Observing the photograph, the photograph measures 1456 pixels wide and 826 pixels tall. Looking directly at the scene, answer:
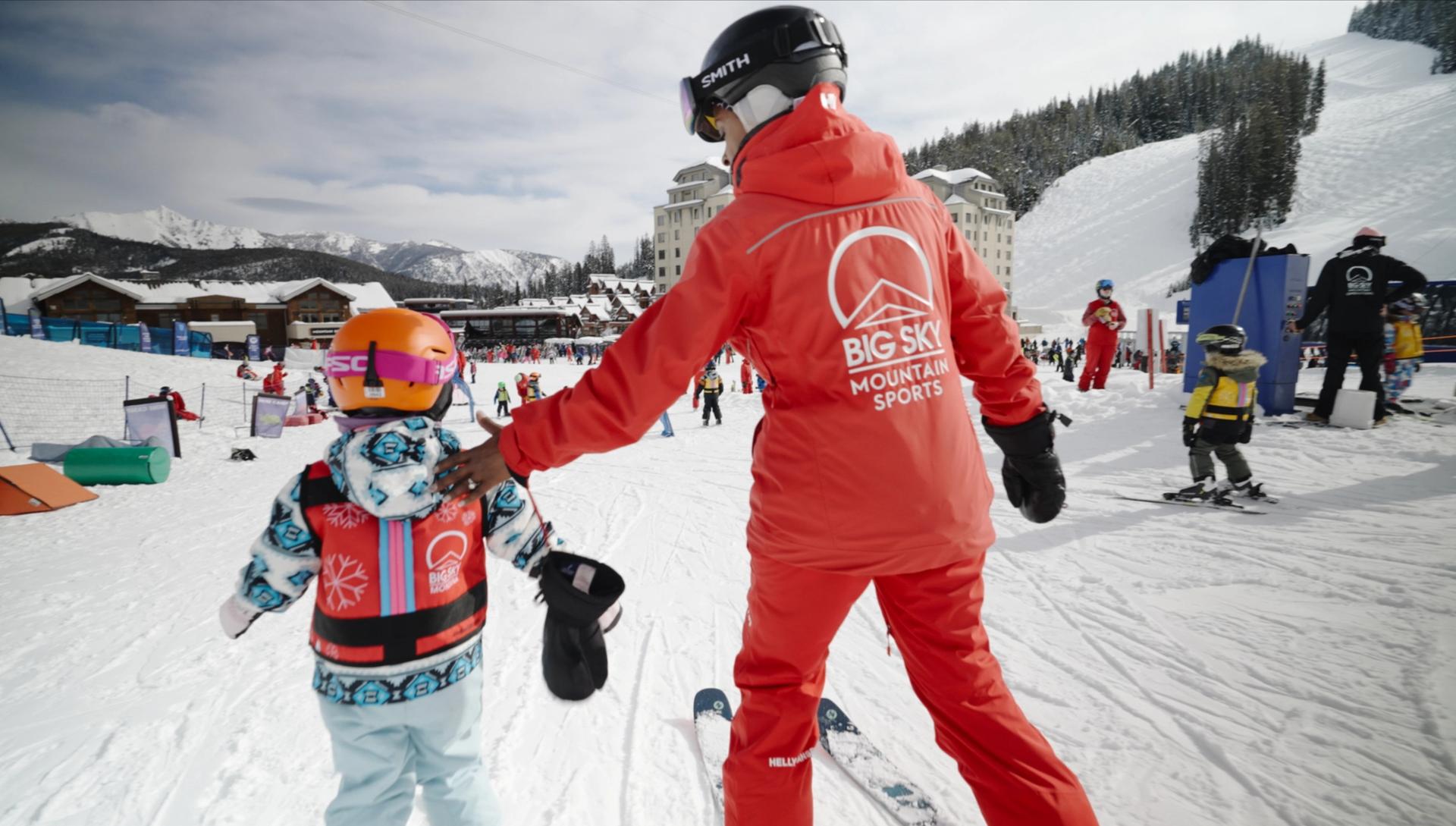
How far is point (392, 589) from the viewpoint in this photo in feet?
5.08

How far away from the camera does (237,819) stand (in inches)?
81.6

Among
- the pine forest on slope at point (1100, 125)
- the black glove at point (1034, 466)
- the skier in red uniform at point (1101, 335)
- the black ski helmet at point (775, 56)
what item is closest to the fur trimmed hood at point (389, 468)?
the black ski helmet at point (775, 56)

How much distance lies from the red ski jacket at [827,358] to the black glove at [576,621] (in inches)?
14.3

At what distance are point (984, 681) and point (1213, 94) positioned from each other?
113 meters

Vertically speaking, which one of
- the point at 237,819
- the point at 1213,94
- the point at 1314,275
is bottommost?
the point at 237,819

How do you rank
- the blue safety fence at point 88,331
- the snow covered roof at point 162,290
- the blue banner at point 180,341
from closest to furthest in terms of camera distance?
the blue safety fence at point 88,331, the blue banner at point 180,341, the snow covered roof at point 162,290

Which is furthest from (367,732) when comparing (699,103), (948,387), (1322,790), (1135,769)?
→ (1322,790)

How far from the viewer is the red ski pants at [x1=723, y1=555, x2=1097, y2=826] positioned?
1.30 m

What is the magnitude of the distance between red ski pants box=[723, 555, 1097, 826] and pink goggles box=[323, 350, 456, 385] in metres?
1.10

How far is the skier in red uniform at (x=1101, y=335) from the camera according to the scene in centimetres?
965

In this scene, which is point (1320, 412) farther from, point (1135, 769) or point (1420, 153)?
point (1420, 153)

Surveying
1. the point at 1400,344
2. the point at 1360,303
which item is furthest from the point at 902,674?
the point at 1400,344

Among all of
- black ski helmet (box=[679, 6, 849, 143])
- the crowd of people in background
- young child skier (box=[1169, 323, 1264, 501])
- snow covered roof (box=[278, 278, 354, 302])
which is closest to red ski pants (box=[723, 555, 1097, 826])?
black ski helmet (box=[679, 6, 849, 143])

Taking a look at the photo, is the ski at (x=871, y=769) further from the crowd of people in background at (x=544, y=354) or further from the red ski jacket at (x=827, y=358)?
the crowd of people in background at (x=544, y=354)
